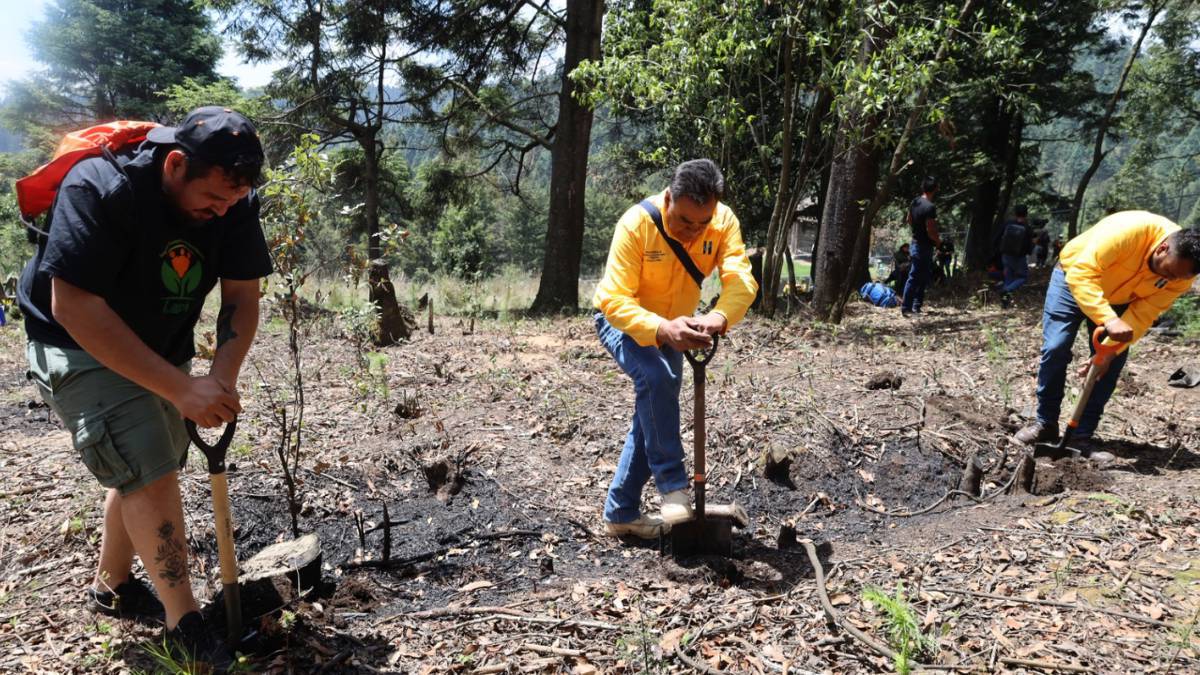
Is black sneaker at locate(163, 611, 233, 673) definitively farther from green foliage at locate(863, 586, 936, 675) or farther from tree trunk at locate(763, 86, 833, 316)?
tree trunk at locate(763, 86, 833, 316)

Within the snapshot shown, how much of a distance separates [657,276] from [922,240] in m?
8.32

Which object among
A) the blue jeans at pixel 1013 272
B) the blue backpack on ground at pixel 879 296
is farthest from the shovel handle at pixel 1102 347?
the blue jeans at pixel 1013 272

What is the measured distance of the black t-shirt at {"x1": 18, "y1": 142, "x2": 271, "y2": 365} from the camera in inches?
79.4

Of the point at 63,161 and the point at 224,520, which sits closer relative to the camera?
the point at 63,161

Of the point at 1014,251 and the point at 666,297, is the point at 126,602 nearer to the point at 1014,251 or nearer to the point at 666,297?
the point at 666,297

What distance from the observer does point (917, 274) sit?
Result: 10586 millimetres

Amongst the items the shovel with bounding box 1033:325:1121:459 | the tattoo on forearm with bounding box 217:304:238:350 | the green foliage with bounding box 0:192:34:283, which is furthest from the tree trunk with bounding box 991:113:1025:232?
the green foliage with bounding box 0:192:34:283

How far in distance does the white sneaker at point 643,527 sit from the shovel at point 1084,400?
2.77 meters

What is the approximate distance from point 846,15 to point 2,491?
8.03 meters

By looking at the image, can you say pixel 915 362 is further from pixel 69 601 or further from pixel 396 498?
pixel 69 601

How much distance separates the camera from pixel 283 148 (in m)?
13.9

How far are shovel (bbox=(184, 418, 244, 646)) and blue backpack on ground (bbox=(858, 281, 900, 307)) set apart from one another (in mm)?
11816

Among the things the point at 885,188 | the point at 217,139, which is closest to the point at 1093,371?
the point at 885,188

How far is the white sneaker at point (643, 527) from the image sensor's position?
343cm
